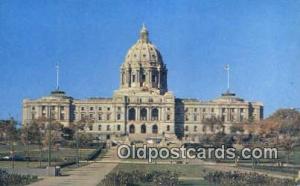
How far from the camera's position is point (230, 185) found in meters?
34.8

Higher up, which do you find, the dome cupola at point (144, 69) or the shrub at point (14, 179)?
the dome cupola at point (144, 69)

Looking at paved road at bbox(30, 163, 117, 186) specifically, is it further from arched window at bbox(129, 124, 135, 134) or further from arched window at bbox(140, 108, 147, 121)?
Answer: arched window at bbox(140, 108, 147, 121)

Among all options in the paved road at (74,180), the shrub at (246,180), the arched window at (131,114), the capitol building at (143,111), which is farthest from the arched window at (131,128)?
the shrub at (246,180)

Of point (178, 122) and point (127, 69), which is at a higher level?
point (127, 69)

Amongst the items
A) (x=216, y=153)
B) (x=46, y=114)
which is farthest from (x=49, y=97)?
(x=216, y=153)

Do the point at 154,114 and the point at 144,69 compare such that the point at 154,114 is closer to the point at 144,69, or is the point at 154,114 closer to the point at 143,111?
the point at 143,111

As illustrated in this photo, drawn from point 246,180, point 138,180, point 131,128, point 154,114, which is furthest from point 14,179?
point 154,114

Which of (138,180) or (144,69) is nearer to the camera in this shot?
(138,180)

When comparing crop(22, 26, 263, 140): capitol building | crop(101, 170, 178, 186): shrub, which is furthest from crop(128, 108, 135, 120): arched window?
crop(101, 170, 178, 186): shrub

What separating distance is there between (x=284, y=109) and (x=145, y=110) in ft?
132

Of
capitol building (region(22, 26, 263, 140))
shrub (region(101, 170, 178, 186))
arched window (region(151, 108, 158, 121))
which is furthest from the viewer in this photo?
arched window (region(151, 108, 158, 121))

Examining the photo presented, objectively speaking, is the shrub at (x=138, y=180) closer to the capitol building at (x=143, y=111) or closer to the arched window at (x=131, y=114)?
the capitol building at (x=143, y=111)

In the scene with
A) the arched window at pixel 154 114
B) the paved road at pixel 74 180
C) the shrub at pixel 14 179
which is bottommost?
the paved road at pixel 74 180

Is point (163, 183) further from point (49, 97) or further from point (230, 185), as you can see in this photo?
point (49, 97)
